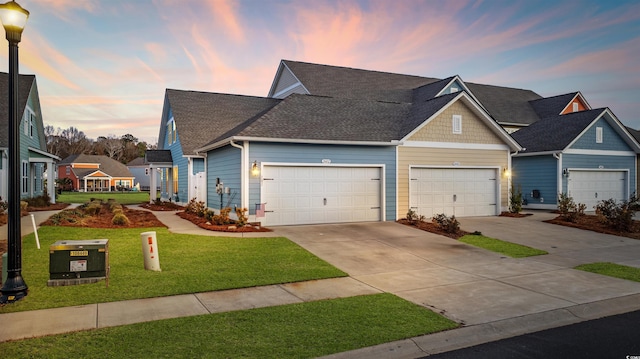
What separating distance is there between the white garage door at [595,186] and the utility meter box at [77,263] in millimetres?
22448

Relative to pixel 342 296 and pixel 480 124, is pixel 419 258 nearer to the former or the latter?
pixel 342 296

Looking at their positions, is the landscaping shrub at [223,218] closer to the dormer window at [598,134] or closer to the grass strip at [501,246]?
the grass strip at [501,246]

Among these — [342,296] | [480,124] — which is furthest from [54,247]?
[480,124]

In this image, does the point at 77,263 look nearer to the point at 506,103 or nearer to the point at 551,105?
the point at 506,103

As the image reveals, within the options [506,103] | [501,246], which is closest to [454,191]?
[501,246]

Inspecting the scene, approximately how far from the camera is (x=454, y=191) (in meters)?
19.0

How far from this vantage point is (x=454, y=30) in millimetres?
19000

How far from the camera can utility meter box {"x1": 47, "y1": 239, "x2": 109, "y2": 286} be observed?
7.73m

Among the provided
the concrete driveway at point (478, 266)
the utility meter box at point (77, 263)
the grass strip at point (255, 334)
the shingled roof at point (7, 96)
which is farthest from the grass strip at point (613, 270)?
the shingled roof at point (7, 96)

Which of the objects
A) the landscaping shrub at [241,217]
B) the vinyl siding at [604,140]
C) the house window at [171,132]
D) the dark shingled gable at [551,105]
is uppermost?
the dark shingled gable at [551,105]

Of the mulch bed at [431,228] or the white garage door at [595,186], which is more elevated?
the white garage door at [595,186]

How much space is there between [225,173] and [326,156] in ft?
14.4

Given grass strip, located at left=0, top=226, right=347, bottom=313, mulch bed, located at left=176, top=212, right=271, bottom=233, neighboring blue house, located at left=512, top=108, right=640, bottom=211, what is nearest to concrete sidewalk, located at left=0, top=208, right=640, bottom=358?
grass strip, located at left=0, top=226, right=347, bottom=313

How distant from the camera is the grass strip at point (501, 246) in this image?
1190cm
